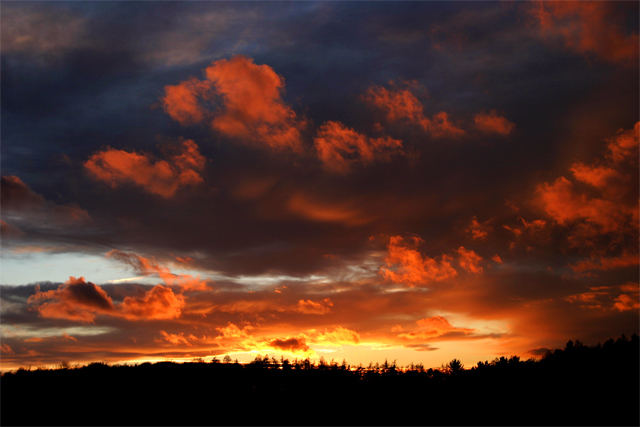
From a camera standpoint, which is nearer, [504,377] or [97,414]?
[97,414]

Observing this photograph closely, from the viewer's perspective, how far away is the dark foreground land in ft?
95.2

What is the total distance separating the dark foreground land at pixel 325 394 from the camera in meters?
29.0

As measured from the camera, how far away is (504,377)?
3597cm

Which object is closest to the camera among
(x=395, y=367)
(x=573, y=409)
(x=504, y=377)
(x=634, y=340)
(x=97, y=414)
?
(x=97, y=414)

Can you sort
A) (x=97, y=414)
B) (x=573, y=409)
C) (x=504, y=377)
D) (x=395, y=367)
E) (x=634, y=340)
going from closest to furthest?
(x=97, y=414) → (x=573, y=409) → (x=634, y=340) → (x=504, y=377) → (x=395, y=367)

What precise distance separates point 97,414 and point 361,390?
14.5 m

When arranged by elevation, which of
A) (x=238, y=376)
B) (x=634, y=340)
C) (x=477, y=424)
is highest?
(x=634, y=340)

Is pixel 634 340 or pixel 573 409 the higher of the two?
pixel 634 340

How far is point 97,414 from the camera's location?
2844 cm

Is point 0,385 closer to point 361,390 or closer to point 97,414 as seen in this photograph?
point 97,414

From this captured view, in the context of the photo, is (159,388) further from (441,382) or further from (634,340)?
(634,340)

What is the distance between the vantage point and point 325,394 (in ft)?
108

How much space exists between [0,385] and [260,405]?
1378 centimetres

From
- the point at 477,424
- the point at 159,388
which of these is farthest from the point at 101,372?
the point at 477,424
